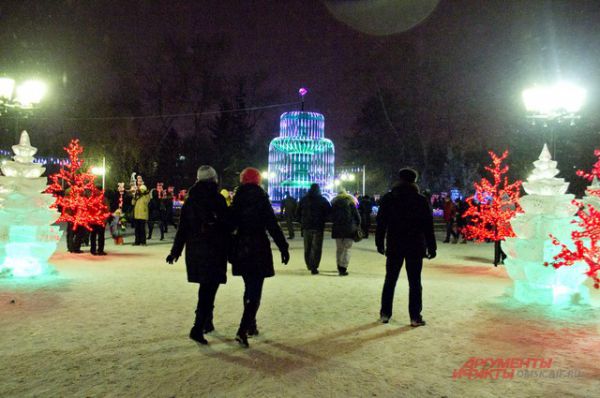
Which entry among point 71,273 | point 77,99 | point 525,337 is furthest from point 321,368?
point 77,99

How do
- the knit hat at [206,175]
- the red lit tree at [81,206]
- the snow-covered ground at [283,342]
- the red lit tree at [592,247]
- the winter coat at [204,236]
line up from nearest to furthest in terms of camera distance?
the snow-covered ground at [283,342]
the winter coat at [204,236]
the knit hat at [206,175]
the red lit tree at [592,247]
the red lit tree at [81,206]

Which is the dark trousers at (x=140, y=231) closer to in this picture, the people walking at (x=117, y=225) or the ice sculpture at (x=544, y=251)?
the people walking at (x=117, y=225)

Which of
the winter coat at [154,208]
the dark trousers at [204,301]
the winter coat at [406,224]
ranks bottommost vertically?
the dark trousers at [204,301]

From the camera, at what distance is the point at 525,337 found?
233 inches

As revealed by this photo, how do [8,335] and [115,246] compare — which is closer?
[8,335]

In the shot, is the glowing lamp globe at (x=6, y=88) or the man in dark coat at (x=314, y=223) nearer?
the man in dark coat at (x=314, y=223)

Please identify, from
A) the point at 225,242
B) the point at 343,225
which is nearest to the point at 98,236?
the point at 343,225

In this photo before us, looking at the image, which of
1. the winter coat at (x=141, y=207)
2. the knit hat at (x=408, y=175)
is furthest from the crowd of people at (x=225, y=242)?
the winter coat at (x=141, y=207)

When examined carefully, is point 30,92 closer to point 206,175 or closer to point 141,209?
point 141,209

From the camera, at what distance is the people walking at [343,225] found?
1055 centimetres

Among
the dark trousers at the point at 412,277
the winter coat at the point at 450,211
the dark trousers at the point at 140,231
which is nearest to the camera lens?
the dark trousers at the point at 412,277

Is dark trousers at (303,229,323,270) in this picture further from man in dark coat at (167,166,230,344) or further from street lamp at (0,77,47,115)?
street lamp at (0,77,47,115)

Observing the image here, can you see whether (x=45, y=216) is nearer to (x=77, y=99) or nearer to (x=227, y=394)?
(x=227, y=394)

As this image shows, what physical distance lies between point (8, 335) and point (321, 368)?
345 cm
